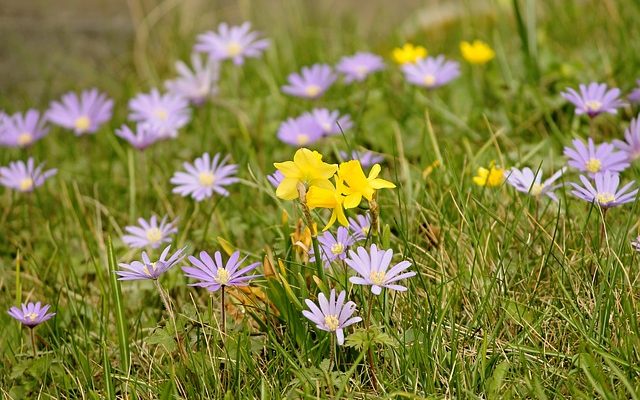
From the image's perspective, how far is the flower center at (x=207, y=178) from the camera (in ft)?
6.13

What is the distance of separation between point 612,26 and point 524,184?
155cm

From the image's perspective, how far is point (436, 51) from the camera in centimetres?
312

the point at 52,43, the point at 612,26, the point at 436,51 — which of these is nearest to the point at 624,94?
the point at 612,26

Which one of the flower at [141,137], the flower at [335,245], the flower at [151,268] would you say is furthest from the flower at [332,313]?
the flower at [141,137]

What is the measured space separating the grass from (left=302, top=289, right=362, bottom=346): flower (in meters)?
0.05

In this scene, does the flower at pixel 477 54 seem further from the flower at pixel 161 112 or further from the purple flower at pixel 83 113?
the purple flower at pixel 83 113

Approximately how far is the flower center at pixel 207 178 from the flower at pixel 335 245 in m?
0.43

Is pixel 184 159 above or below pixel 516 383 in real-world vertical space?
above

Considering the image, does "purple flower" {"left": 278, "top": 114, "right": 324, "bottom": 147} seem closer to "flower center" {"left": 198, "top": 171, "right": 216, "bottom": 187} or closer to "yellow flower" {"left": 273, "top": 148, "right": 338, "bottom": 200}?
"flower center" {"left": 198, "top": 171, "right": 216, "bottom": 187}

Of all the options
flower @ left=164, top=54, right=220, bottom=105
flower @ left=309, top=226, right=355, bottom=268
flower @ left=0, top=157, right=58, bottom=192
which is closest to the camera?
flower @ left=309, top=226, right=355, bottom=268

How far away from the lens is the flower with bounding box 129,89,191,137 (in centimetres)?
229

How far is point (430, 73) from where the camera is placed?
2393mm

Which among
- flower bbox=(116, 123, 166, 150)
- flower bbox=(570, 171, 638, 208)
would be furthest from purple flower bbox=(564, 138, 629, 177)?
flower bbox=(116, 123, 166, 150)

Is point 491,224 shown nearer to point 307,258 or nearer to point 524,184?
point 524,184
